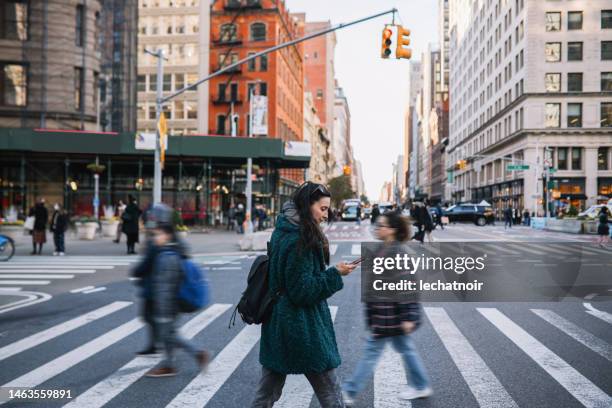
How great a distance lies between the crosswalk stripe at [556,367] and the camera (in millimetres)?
5207

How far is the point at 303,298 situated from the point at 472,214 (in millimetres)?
50677

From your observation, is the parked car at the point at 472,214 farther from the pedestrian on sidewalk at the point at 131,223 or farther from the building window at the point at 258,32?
the pedestrian on sidewalk at the point at 131,223

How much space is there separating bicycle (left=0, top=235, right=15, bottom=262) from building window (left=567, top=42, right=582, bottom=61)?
5024cm

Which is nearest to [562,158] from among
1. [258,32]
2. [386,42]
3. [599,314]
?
[258,32]

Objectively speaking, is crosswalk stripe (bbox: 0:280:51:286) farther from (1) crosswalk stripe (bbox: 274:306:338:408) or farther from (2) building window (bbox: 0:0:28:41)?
(2) building window (bbox: 0:0:28:41)

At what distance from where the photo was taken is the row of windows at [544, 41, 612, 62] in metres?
49.8

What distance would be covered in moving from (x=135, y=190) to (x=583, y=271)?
35858 millimetres

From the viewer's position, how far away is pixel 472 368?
20.3ft

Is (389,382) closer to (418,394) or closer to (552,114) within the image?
(418,394)

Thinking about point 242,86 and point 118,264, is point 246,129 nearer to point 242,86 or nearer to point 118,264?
point 242,86

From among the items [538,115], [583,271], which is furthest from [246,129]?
[583,271]

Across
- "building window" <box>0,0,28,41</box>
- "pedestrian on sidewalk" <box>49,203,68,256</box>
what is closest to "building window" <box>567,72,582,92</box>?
"building window" <box>0,0,28,41</box>

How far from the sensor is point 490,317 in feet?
30.0

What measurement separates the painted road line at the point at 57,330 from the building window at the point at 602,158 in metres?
54.6
